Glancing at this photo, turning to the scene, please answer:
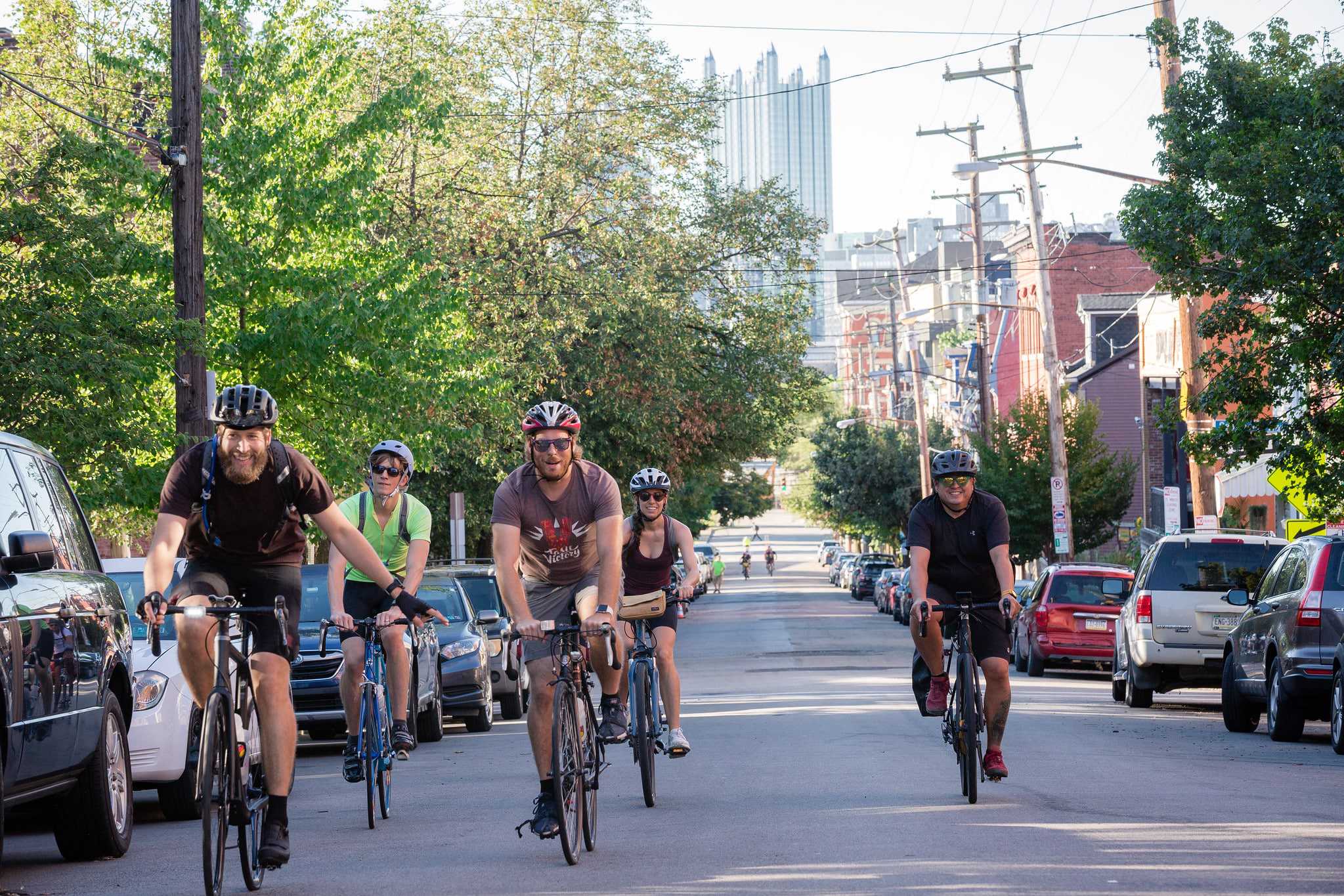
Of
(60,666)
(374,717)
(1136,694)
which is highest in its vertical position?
(60,666)

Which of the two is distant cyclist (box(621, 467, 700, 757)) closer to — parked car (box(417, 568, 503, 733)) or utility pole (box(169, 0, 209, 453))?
parked car (box(417, 568, 503, 733))

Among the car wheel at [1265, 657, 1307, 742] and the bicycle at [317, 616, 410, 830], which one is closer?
the bicycle at [317, 616, 410, 830]

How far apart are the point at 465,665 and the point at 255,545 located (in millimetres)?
9670

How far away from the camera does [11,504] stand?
8539 millimetres

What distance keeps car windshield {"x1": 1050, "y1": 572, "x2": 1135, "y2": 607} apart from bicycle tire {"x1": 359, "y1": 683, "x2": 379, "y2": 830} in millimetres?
17371

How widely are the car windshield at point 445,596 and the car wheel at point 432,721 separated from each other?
1.65 m

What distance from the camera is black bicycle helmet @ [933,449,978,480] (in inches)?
416

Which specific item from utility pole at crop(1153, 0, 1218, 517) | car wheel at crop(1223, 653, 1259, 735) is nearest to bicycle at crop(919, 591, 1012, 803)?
car wheel at crop(1223, 653, 1259, 735)

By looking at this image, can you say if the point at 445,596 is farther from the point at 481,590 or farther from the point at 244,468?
the point at 244,468

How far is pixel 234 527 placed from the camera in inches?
306

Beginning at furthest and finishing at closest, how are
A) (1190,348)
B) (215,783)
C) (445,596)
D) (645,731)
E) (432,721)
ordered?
(1190,348), (445,596), (432,721), (645,731), (215,783)

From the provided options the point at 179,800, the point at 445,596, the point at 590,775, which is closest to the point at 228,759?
the point at 590,775

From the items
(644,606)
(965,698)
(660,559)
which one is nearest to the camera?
(965,698)

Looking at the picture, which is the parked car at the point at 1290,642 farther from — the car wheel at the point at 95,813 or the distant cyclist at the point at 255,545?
the car wheel at the point at 95,813
